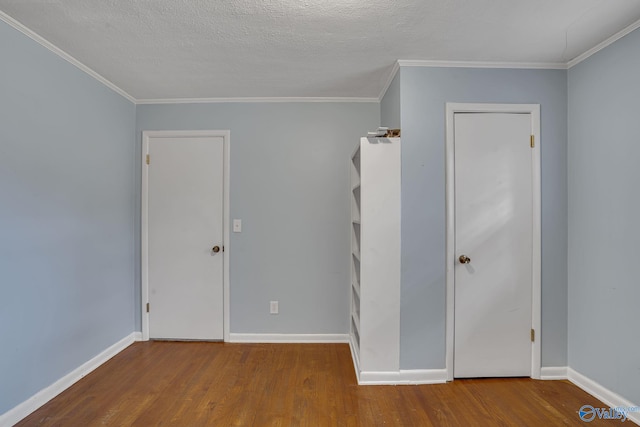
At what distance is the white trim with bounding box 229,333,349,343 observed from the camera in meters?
2.79

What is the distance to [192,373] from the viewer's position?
226 centimetres

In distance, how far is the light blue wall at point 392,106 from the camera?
2.19 m

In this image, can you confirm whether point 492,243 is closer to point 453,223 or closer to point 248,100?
point 453,223

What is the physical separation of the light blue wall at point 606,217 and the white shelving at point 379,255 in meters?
1.30

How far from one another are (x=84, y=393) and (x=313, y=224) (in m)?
2.11

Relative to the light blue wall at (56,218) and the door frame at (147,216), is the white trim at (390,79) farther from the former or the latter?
the light blue wall at (56,218)

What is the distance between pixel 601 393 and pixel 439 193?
1.68 meters

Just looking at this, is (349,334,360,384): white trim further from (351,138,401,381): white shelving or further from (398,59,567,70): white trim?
(398,59,567,70): white trim

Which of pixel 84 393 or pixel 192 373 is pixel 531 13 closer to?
pixel 192 373

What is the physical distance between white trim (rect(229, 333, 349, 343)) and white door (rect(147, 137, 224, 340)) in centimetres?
20

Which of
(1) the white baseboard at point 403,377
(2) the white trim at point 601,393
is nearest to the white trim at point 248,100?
(1) the white baseboard at point 403,377

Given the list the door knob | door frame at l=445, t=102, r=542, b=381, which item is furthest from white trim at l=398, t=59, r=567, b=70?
the door knob

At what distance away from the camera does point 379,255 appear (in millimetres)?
2139

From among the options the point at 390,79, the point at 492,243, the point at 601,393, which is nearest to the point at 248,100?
the point at 390,79
